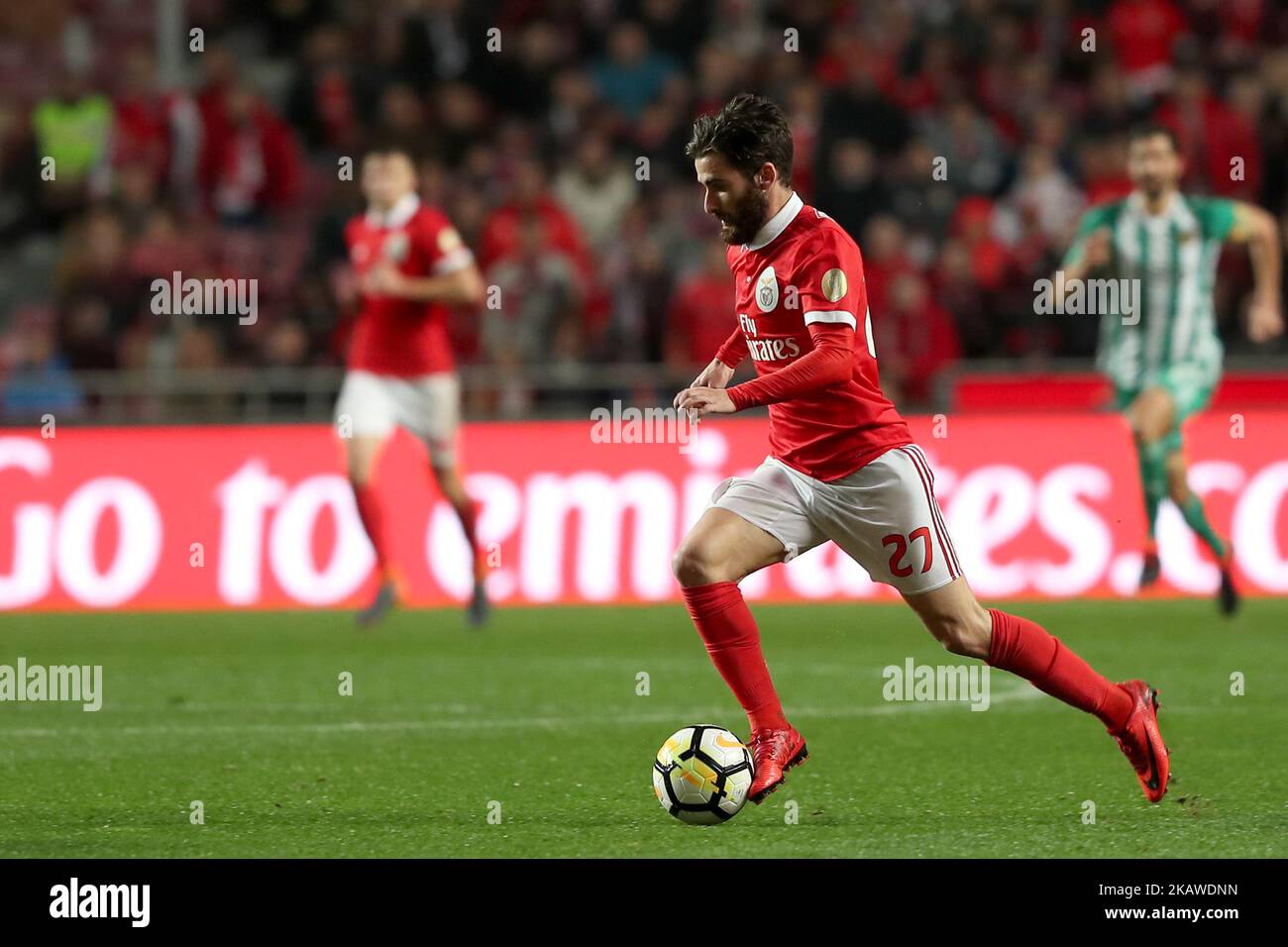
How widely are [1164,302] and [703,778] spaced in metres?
6.89

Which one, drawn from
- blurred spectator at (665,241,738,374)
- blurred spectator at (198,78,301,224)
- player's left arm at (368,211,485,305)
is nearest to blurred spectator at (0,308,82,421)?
blurred spectator at (198,78,301,224)

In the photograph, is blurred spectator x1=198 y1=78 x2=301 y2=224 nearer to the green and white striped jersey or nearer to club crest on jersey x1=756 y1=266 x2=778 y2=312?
the green and white striped jersey

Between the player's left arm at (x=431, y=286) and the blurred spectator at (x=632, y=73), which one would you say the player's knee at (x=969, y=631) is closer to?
the player's left arm at (x=431, y=286)

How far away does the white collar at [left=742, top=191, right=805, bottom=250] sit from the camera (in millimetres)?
6070

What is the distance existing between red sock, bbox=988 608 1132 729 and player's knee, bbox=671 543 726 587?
77 cm

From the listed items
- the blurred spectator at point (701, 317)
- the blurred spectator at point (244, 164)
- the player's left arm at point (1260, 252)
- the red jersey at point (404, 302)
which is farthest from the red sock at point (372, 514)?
the blurred spectator at point (244, 164)

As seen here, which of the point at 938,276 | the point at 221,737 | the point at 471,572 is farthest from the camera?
the point at 938,276

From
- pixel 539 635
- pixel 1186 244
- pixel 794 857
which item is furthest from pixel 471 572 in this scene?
pixel 794 857

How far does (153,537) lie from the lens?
1255 cm

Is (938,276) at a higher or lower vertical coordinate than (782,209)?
higher

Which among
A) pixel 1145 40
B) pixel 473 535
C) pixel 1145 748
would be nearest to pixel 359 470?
pixel 473 535
